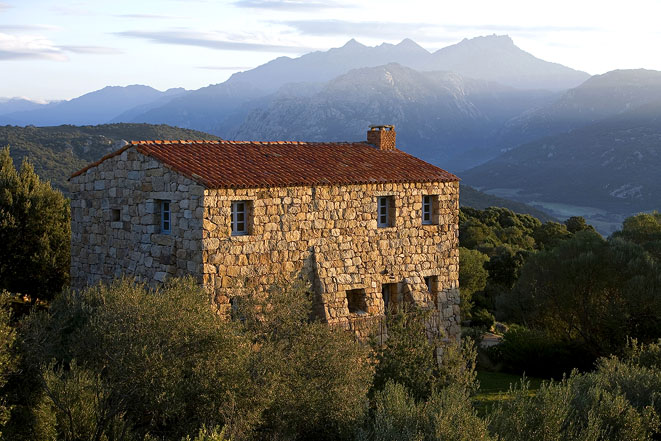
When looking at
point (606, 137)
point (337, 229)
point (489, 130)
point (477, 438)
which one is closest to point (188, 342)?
point (477, 438)

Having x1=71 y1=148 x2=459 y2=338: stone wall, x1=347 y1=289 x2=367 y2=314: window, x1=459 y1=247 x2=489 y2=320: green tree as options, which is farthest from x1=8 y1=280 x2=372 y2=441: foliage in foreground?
x1=459 y1=247 x2=489 y2=320: green tree

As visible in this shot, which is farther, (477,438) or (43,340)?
(43,340)

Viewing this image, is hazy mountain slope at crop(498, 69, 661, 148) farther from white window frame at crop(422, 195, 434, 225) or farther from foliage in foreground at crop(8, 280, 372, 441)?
foliage in foreground at crop(8, 280, 372, 441)

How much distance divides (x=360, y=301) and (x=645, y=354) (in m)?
7.15

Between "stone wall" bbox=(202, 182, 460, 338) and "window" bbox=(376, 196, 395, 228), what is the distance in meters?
0.15

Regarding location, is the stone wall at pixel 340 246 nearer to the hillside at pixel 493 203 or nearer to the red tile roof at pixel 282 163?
the red tile roof at pixel 282 163

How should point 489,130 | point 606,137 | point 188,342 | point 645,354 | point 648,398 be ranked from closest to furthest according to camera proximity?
point 188,342 < point 648,398 < point 645,354 < point 606,137 < point 489,130

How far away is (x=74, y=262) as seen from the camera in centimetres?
2123

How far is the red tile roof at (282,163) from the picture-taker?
17828 mm

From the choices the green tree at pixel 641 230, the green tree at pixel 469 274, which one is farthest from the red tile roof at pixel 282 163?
the green tree at pixel 641 230

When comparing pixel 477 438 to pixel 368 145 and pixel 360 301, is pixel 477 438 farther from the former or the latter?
pixel 368 145

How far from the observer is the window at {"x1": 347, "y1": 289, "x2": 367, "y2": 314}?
19.9 m

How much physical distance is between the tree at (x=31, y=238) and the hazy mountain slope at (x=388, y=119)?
133600 millimetres

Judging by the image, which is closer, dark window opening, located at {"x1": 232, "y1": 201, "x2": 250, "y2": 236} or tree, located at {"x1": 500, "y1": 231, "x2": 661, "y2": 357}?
dark window opening, located at {"x1": 232, "y1": 201, "x2": 250, "y2": 236}
